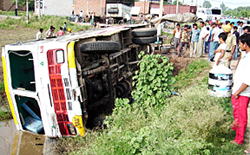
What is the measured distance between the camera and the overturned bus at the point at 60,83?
4.43 m

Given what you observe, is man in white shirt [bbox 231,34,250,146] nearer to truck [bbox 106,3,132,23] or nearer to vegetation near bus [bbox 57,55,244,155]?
vegetation near bus [bbox 57,55,244,155]

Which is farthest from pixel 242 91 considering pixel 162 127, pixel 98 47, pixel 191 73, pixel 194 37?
pixel 194 37

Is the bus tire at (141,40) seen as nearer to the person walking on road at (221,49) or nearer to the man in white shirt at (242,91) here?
the person walking on road at (221,49)

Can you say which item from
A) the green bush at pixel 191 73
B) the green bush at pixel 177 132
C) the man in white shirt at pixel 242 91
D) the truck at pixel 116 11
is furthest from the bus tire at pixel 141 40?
the truck at pixel 116 11

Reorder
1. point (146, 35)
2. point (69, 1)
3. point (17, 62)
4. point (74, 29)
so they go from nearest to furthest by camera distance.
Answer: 1. point (17, 62)
2. point (146, 35)
3. point (74, 29)
4. point (69, 1)

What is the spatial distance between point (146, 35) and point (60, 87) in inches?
164

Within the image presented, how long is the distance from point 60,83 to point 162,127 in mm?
2198

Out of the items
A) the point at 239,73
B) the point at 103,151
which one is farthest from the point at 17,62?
the point at 239,73

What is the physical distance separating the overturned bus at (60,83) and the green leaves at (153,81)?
2.92ft

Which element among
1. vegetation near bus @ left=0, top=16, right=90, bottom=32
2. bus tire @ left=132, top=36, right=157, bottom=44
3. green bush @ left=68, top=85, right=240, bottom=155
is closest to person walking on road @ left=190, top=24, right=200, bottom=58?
bus tire @ left=132, top=36, right=157, bottom=44

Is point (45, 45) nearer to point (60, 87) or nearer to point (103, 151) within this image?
point (60, 87)

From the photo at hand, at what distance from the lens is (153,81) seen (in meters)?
4.72

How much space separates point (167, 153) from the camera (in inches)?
113

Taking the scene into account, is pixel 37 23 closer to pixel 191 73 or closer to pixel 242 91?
pixel 191 73
